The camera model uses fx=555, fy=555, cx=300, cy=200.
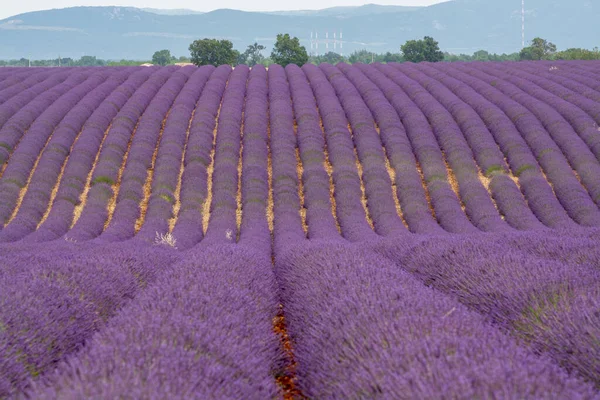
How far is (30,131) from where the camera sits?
2084 cm

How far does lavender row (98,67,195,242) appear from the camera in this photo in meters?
15.1

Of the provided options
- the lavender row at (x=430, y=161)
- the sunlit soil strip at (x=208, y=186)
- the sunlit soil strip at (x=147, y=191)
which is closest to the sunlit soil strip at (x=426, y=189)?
the lavender row at (x=430, y=161)

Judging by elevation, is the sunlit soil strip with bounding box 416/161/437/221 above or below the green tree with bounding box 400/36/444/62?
below

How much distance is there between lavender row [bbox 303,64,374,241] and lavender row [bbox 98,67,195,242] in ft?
19.3

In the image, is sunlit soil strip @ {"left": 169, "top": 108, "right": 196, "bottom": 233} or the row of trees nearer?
sunlit soil strip @ {"left": 169, "top": 108, "right": 196, "bottom": 233}

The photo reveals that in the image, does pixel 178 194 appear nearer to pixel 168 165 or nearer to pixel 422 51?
pixel 168 165

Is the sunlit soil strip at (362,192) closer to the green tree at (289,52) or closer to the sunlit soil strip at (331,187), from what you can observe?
the sunlit soil strip at (331,187)

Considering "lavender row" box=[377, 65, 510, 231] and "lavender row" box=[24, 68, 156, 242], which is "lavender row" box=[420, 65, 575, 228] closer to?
"lavender row" box=[377, 65, 510, 231]

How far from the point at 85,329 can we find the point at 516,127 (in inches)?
768

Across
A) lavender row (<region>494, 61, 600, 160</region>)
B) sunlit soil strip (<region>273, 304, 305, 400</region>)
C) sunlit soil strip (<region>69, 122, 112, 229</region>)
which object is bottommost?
sunlit soil strip (<region>69, 122, 112, 229</region>)

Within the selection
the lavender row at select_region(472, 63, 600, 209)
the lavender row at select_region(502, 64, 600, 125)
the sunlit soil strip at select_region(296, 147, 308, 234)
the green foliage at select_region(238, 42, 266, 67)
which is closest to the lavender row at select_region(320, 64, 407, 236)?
the sunlit soil strip at select_region(296, 147, 308, 234)

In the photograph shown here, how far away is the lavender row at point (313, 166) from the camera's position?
585 inches

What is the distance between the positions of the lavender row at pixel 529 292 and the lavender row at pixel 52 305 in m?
3.60

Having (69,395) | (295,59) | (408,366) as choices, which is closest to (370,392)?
(408,366)
